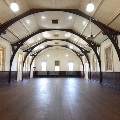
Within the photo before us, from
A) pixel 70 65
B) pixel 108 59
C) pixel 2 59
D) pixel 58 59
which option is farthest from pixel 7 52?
pixel 70 65

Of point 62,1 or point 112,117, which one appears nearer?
point 112,117

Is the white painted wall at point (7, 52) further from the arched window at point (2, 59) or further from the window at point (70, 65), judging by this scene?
the window at point (70, 65)

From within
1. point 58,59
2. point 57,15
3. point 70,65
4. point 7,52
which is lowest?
point 70,65

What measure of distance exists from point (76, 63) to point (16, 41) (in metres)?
13.7

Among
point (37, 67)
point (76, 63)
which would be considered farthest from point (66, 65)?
point (37, 67)

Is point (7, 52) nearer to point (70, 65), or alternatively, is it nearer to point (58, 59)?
point (58, 59)

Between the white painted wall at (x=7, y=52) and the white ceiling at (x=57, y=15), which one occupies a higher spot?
the white ceiling at (x=57, y=15)

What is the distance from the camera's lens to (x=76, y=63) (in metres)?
25.6

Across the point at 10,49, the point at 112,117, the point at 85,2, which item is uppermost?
the point at 85,2

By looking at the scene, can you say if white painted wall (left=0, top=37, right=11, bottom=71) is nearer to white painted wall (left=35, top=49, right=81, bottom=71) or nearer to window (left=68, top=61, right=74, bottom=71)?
white painted wall (left=35, top=49, right=81, bottom=71)

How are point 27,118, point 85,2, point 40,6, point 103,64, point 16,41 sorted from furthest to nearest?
point 16,41 → point 103,64 → point 40,6 → point 85,2 → point 27,118

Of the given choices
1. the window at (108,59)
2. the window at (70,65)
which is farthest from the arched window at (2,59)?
the window at (70,65)

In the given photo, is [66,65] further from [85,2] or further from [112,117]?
[112,117]

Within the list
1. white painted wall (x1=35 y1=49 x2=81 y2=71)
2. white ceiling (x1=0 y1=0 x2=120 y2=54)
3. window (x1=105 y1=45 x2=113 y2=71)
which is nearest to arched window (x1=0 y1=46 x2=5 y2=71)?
white ceiling (x1=0 y1=0 x2=120 y2=54)
